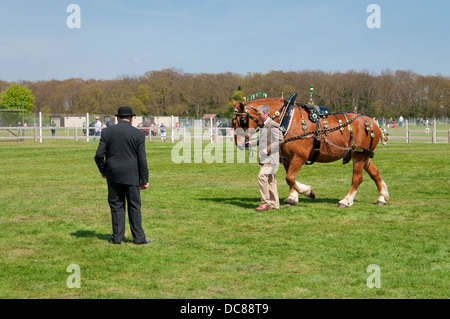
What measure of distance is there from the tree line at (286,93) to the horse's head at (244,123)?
65958 mm

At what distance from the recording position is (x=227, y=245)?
25.6 ft

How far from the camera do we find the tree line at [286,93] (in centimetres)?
8419

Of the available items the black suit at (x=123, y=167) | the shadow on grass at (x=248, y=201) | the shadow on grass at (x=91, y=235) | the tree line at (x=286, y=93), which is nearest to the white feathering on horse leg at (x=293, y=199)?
the shadow on grass at (x=248, y=201)

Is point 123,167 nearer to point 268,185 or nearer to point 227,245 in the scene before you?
point 227,245

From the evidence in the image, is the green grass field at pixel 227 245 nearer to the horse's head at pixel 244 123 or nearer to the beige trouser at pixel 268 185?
the beige trouser at pixel 268 185

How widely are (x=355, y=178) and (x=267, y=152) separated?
2.08m

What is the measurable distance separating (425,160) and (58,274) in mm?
19579

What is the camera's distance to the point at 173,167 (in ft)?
69.6

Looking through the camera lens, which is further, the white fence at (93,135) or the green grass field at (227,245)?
the white fence at (93,135)

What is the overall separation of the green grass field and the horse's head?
1448 millimetres

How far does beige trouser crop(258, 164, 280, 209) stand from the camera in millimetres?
10602

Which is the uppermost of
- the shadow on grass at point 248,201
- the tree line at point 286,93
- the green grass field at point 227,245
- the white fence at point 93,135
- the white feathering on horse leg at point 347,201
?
the tree line at point 286,93
